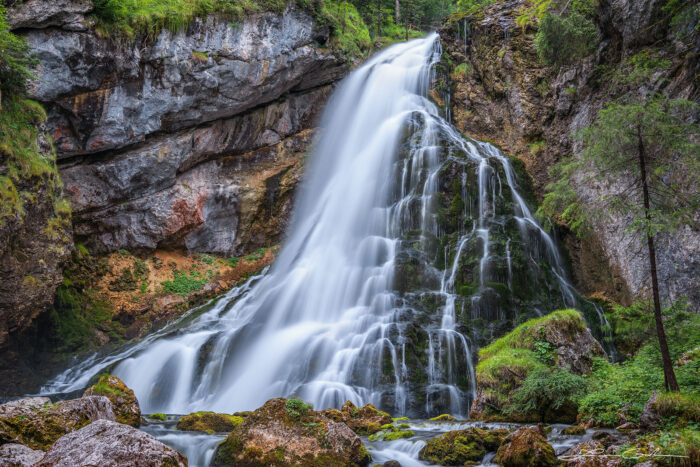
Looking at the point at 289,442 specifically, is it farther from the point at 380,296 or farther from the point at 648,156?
the point at 380,296

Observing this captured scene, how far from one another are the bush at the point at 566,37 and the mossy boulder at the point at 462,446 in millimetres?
14247

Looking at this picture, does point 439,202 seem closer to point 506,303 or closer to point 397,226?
point 397,226

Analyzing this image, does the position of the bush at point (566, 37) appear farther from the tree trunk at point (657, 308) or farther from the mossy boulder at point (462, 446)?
the mossy boulder at point (462, 446)

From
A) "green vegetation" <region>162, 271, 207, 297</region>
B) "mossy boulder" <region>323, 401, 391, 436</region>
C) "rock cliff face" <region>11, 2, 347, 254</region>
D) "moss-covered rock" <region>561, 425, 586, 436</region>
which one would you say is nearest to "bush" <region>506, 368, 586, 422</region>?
"moss-covered rock" <region>561, 425, 586, 436</region>

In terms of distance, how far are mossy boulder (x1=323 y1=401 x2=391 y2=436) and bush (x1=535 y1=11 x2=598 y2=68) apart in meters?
14.4

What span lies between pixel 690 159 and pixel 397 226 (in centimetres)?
1172

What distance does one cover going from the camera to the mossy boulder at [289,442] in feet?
21.8

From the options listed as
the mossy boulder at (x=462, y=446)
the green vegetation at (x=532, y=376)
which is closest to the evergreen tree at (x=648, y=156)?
the green vegetation at (x=532, y=376)

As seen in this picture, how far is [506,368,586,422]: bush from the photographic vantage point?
8.45m

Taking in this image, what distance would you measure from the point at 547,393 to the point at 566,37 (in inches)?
523

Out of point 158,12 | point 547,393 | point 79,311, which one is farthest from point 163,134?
point 547,393

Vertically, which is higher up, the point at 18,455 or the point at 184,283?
the point at 18,455

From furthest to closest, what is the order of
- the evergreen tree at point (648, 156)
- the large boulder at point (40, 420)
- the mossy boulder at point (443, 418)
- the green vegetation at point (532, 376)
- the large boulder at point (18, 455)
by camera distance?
the mossy boulder at point (443, 418), the green vegetation at point (532, 376), the evergreen tree at point (648, 156), the large boulder at point (40, 420), the large boulder at point (18, 455)

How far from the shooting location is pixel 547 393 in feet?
28.4
